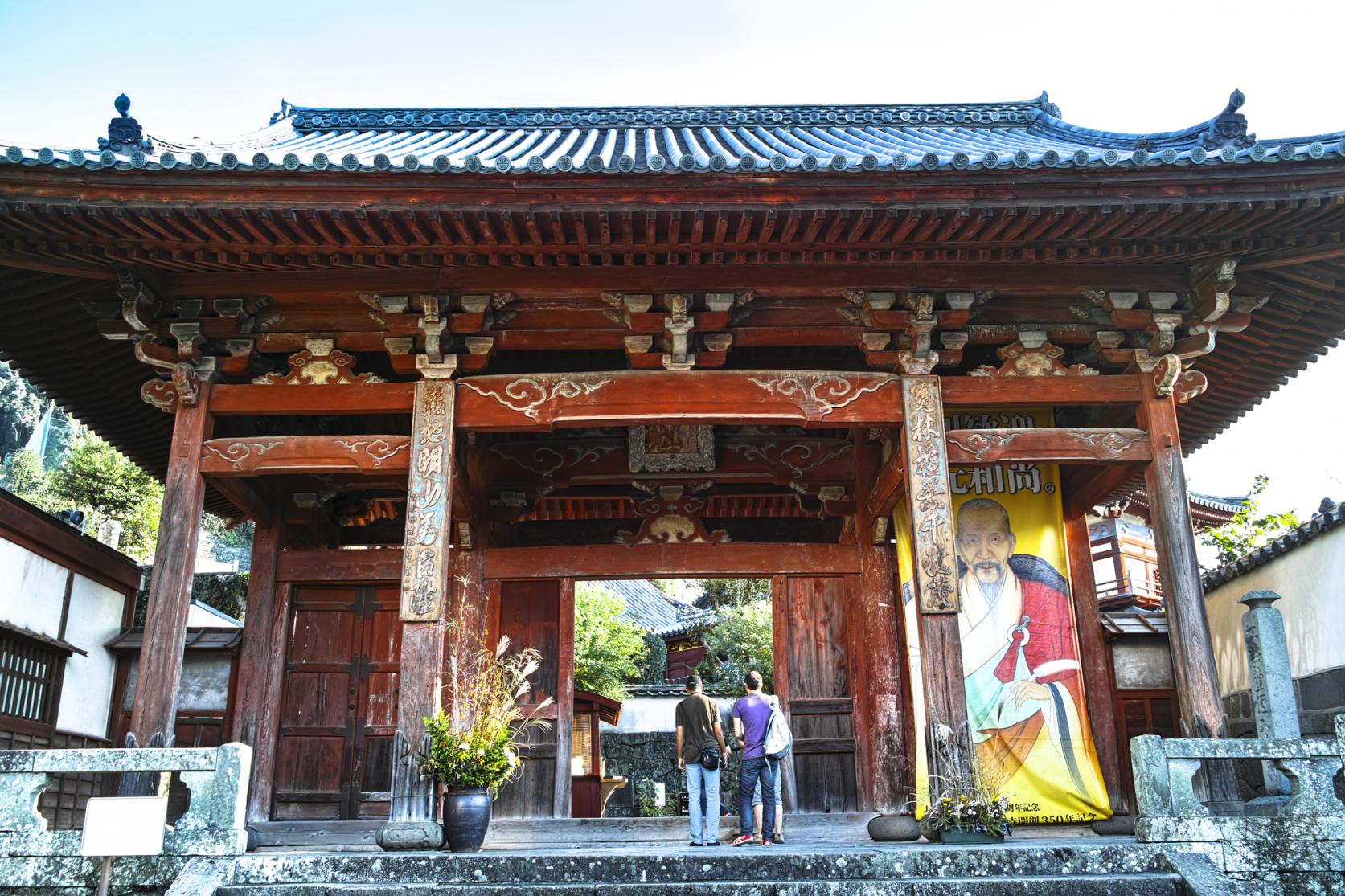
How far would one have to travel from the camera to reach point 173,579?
24.7ft

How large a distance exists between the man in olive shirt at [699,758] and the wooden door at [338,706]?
3.60 metres

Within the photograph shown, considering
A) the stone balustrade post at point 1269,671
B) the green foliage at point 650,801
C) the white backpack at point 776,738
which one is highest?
the stone balustrade post at point 1269,671

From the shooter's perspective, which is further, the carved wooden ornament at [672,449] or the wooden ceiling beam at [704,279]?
the carved wooden ornament at [672,449]

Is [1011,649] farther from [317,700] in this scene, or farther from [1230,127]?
[317,700]

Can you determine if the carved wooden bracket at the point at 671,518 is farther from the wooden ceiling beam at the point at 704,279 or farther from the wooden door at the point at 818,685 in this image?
the wooden ceiling beam at the point at 704,279

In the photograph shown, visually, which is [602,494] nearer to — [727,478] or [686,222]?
[727,478]

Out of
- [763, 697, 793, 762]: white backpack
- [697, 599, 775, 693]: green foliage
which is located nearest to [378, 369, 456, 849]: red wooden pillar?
[763, 697, 793, 762]: white backpack

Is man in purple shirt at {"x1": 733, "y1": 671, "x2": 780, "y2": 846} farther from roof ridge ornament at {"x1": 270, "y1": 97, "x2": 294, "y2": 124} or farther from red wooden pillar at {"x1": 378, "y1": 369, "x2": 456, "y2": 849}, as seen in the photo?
roof ridge ornament at {"x1": 270, "y1": 97, "x2": 294, "y2": 124}

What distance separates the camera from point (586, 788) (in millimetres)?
17734

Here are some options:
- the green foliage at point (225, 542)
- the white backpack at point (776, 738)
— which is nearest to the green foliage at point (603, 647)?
the white backpack at point (776, 738)

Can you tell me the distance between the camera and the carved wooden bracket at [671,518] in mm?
10750

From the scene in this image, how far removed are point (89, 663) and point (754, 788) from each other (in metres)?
6.77

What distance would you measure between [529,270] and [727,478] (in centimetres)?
340

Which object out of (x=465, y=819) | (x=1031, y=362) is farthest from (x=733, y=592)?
(x=465, y=819)
